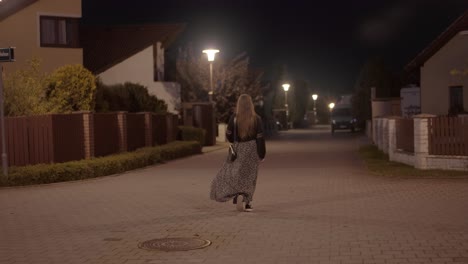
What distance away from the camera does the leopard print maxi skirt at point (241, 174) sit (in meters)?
10.1

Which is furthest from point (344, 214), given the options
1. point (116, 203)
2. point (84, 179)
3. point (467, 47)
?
point (467, 47)

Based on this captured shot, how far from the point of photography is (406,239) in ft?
25.6

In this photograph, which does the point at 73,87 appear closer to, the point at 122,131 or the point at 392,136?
the point at 122,131

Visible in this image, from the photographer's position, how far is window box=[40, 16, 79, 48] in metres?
26.5

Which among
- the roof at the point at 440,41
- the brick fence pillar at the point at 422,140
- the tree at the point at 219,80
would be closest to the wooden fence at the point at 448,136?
the brick fence pillar at the point at 422,140

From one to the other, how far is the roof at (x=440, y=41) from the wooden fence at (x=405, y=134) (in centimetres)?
669

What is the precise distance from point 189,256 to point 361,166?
1193cm

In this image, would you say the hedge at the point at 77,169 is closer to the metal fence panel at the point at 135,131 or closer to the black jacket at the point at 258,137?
the metal fence panel at the point at 135,131

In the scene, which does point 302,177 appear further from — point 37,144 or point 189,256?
point 189,256

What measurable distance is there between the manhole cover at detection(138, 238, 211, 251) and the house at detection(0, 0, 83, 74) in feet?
63.7

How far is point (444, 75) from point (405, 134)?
9548 mm

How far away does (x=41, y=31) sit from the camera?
2645 cm

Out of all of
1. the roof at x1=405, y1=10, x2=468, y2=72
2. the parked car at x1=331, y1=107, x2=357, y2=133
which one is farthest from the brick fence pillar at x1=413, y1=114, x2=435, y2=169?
the parked car at x1=331, y1=107, x2=357, y2=133

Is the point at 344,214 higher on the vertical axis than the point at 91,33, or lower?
lower
